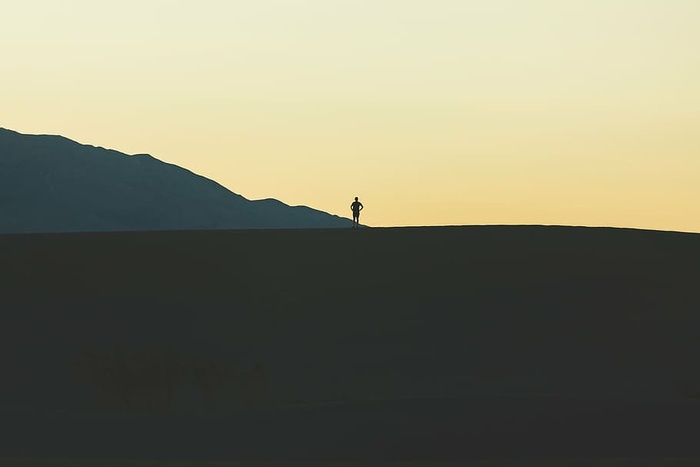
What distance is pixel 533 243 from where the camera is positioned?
44.3 metres

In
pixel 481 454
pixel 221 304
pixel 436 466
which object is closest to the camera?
pixel 436 466

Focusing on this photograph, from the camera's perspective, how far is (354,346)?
34656 millimetres

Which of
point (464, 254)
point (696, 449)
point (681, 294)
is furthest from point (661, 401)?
point (464, 254)

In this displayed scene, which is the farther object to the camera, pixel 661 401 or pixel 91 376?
pixel 91 376

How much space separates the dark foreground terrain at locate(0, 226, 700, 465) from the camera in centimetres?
2156

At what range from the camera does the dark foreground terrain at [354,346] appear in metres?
21.6

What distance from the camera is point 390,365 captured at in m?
33.2

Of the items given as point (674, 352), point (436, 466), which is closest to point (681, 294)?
point (674, 352)

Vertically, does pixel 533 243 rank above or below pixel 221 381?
above

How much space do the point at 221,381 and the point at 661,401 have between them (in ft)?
33.7

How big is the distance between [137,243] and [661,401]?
76.8 feet

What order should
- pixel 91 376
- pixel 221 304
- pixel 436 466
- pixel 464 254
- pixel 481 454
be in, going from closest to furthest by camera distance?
pixel 436 466 < pixel 481 454 < pixel 91 376 < pixel 221 304 < pixel 464 254

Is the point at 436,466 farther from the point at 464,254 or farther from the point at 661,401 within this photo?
the point at 464,254

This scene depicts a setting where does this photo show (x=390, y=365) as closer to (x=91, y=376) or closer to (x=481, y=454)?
(x=91, y=376)
